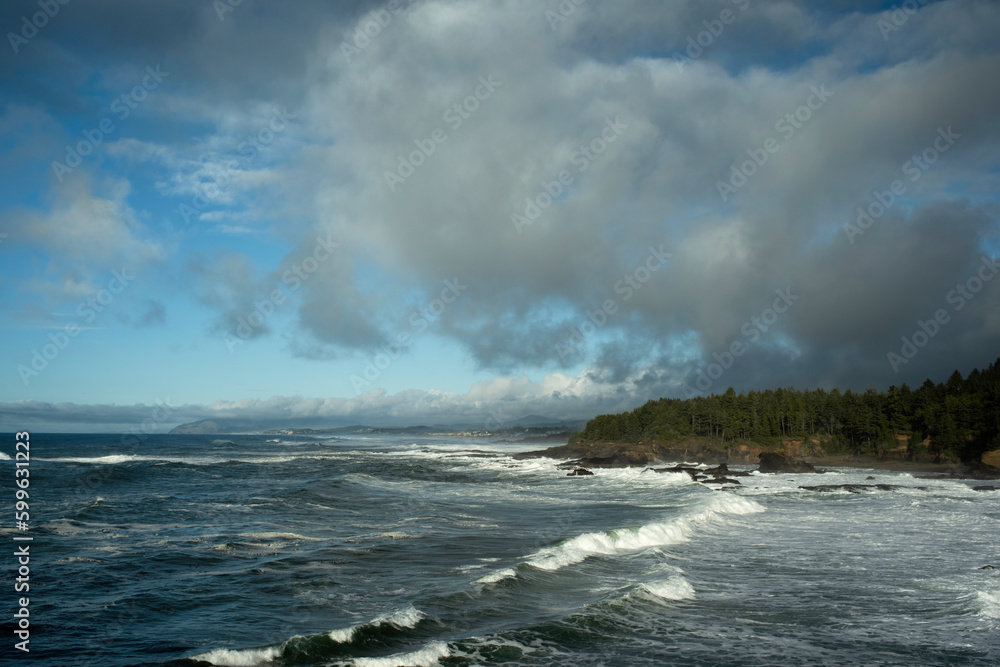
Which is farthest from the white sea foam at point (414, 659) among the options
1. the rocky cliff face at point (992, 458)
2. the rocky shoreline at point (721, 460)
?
the rocky cliff face at point (992, 458)

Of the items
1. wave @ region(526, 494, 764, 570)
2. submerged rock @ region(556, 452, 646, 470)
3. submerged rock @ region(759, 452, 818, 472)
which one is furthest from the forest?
wave @ region(526, 494, 764, 570)

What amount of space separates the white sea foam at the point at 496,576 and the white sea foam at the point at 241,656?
5.93 meters

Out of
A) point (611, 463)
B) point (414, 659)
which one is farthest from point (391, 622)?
point (611, 463)

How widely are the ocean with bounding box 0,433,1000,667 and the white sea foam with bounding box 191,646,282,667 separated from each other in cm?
3

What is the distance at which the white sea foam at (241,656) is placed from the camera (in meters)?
10.5

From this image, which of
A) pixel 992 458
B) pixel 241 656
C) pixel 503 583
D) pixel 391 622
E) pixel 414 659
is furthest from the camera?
pixel 992 458

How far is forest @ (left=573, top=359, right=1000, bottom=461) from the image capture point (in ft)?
211

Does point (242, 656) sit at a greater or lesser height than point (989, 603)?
lesser

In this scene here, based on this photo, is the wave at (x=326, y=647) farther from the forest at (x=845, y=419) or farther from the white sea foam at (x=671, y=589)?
the forest at (x=845, y=419)

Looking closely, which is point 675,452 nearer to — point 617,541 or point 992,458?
point 992,458

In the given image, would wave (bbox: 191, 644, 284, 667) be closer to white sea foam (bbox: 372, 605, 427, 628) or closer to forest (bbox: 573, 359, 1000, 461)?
white sea foam (bbox: 372, 605, 427, 628)

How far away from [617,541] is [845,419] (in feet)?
251

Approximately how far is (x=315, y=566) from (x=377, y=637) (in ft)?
22.6

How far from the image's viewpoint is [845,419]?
83.1 meters
